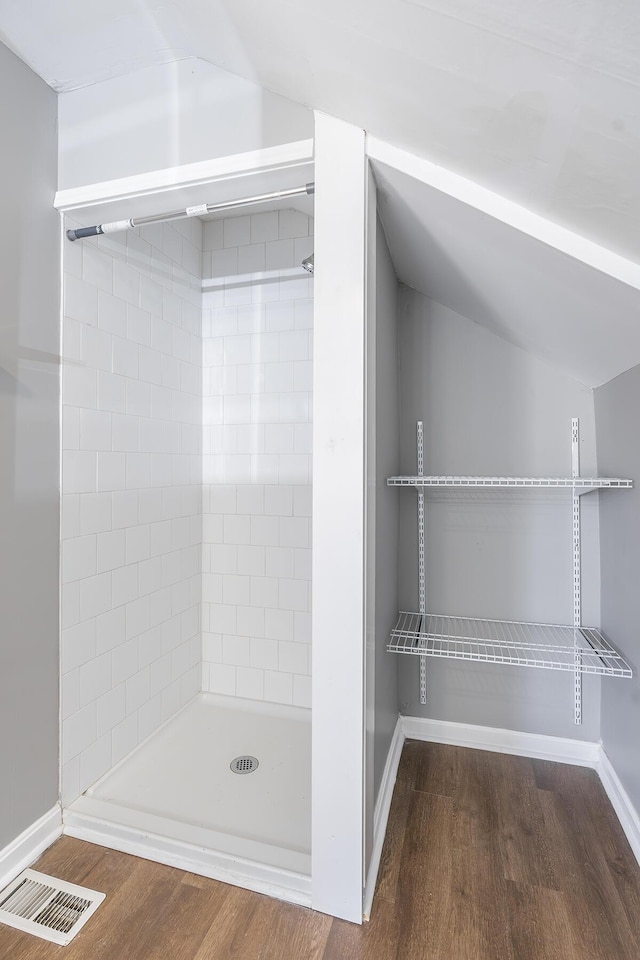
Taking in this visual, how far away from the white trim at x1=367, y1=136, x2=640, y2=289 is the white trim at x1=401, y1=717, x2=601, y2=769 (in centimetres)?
175

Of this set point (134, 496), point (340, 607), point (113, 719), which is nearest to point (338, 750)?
point (340, 607)

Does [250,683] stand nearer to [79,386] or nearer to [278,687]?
[278,687]

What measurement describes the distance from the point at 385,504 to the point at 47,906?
1497mm

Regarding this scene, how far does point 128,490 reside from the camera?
2.01 meters

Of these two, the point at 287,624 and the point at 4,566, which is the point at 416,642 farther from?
the point at 4,566

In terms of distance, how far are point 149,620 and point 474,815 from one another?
146 cm

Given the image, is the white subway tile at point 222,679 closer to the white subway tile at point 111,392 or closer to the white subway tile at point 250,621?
the white subway tile at point 250,621

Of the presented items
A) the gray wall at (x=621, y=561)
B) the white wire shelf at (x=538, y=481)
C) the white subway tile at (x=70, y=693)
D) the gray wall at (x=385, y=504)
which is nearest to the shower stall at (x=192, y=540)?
the white subway tile at (x=70, y=693)

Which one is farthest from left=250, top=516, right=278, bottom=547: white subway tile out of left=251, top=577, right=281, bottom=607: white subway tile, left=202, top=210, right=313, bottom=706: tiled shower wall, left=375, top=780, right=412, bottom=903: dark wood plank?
left=375, top=780, right=412, bottom=903: dark wood plank

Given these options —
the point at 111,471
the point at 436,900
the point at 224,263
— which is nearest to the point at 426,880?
the point at 436,900

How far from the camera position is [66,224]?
1.67m

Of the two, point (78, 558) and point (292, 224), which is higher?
point (292, 224)

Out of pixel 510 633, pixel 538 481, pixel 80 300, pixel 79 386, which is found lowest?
pixel 510 633

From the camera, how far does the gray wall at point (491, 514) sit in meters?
1.95
